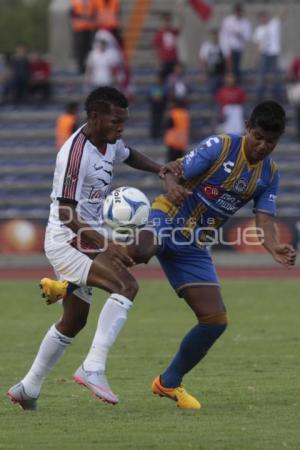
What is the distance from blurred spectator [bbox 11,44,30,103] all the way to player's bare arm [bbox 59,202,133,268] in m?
20.4

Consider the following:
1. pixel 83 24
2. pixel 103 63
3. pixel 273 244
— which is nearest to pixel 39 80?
pixel 83 24

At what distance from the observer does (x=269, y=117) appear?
8797 mm

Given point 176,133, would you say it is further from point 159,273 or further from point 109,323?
point 109,323

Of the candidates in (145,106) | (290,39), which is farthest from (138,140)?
(290,39)

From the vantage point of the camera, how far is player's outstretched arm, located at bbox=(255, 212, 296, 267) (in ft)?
29.0

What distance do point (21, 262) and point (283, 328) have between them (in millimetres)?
9729

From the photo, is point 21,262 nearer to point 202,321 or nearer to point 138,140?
point 138,140

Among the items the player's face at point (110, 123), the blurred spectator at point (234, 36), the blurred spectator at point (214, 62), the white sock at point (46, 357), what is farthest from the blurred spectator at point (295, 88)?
the white sock at point (46, 357)

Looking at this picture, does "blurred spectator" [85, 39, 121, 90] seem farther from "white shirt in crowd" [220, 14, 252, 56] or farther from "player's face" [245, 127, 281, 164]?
"player's face" [245, 127, 281, 164]

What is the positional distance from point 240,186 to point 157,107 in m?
18.7

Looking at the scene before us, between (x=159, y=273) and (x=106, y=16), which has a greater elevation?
(x=106, y=16)

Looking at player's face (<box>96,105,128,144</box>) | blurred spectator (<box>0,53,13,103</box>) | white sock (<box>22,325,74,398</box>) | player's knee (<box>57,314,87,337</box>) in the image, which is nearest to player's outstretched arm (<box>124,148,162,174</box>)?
player's face (<box>96,105,128,144</box>)

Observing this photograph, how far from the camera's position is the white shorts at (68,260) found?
8914mm

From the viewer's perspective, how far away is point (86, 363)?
8789 mm
